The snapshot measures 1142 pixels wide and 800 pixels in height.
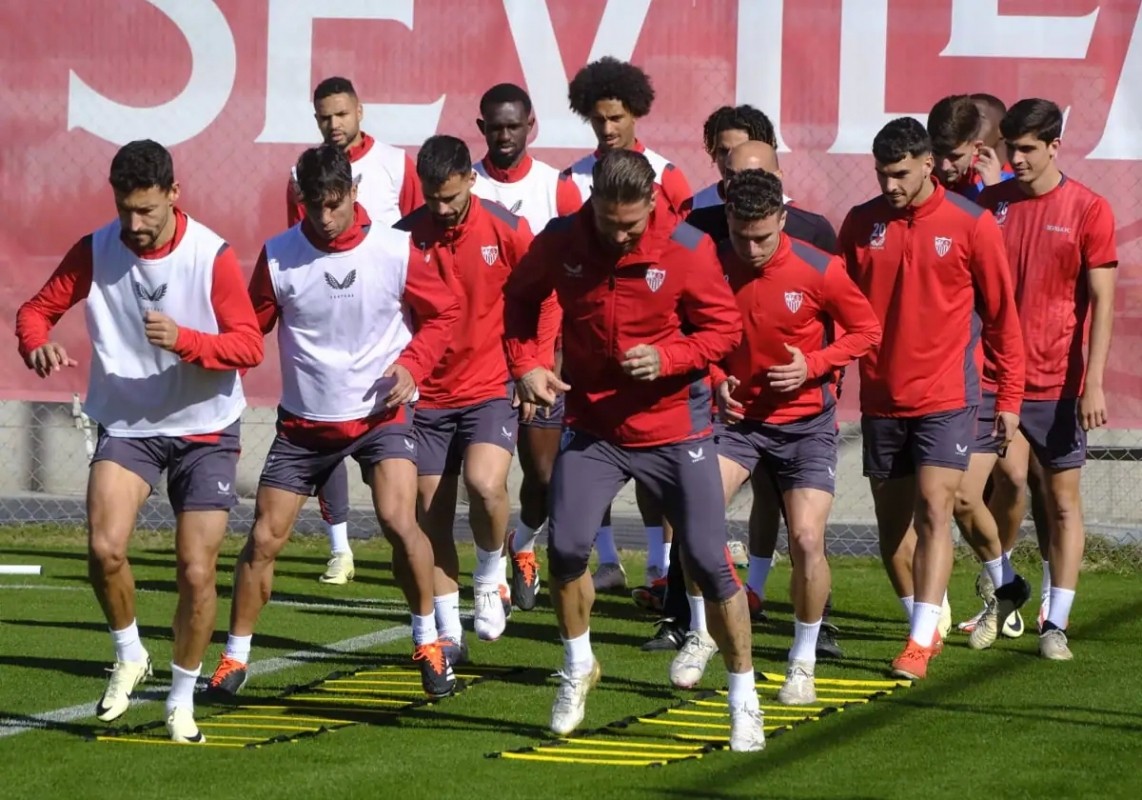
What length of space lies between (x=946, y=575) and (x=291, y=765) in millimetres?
3278

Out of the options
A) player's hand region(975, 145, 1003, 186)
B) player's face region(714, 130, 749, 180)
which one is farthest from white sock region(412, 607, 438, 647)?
player's hand region(975, 145, 1003, 186)

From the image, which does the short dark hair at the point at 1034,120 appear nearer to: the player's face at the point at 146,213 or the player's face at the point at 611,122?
the player's face at the point at 611,122

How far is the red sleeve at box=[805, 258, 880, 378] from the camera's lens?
8.23 meters

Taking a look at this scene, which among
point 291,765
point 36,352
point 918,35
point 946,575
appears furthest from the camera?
point 918,35

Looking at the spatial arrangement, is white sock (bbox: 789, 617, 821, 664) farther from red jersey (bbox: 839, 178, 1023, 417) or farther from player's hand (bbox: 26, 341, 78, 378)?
player's hand (bbox: 26, 341, 78, 378)

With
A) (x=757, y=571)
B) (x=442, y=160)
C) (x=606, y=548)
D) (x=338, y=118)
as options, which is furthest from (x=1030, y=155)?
(x=338, y=118)

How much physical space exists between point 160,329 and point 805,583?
2.82m

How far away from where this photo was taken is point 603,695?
8.37 meters

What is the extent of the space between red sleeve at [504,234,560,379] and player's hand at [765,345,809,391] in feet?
3.24

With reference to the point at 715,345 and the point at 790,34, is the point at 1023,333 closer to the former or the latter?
the point at 715,345

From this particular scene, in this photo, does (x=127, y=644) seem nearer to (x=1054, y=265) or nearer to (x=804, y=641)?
(x=804, y=641)

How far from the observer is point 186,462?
7.56 meters

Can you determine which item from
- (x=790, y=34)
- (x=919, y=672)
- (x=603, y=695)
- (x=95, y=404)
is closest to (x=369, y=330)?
(x=95, y=404)

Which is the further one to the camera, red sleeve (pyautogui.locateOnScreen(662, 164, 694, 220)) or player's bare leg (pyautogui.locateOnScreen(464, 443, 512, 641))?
red sleeve (pyautogui.locateOnScreen(662, 164, 694, 220))
